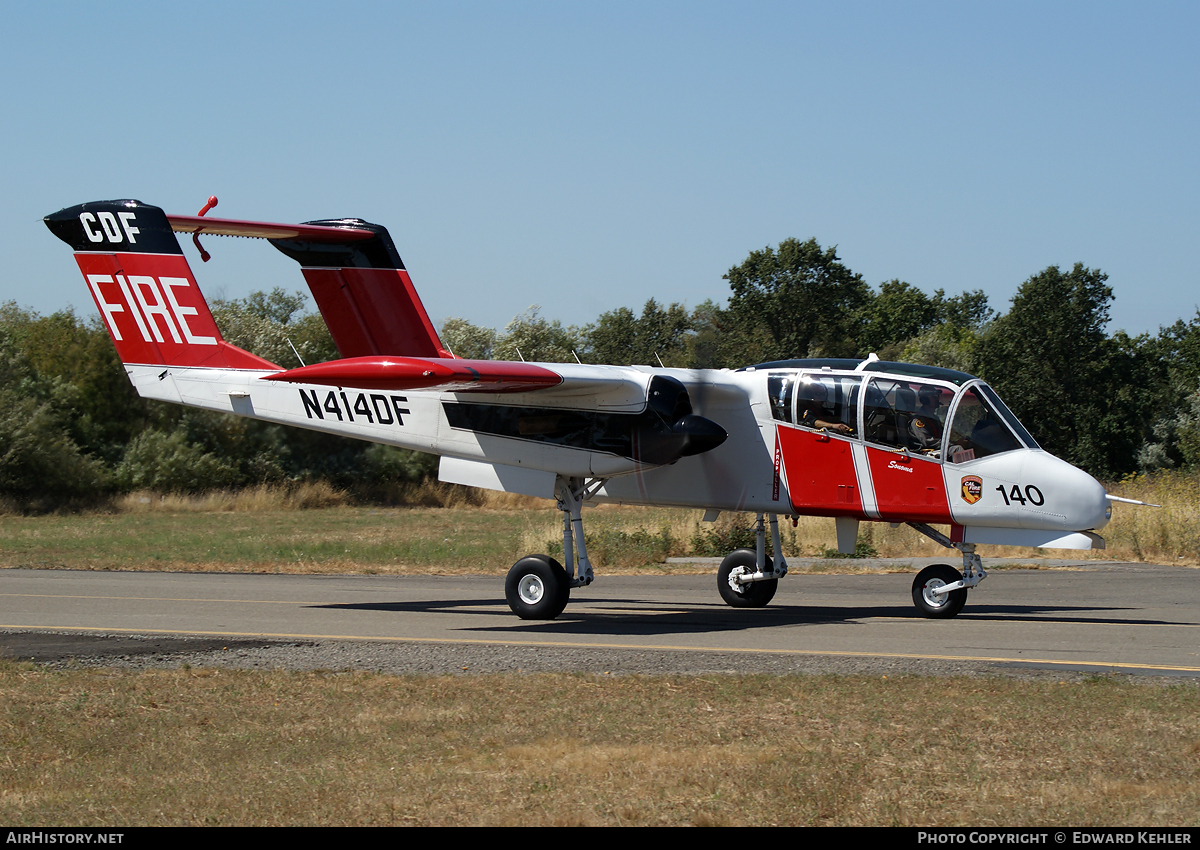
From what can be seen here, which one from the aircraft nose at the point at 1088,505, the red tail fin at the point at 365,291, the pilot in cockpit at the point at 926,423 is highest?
the red tail fin at the point at 365,291

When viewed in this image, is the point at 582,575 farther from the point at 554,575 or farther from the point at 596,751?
the point at 596,751

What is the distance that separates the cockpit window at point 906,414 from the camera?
13172mm

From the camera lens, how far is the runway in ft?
36.0

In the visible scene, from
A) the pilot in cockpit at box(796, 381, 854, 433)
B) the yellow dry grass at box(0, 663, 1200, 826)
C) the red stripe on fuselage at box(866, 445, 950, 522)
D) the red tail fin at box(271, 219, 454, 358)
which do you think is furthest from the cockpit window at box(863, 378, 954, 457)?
the red tail fin at box(271, 219, 454, 358)

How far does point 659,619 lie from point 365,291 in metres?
7.43

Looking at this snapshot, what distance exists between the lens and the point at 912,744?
275 inches

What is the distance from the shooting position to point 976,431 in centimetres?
1314

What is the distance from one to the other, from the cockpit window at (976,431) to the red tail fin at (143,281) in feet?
31.5

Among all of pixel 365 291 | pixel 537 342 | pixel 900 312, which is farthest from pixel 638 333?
pixel 365 291

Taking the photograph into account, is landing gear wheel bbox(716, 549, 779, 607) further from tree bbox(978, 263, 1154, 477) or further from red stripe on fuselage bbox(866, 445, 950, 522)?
tree bbox(978, 263, 1154, 477)

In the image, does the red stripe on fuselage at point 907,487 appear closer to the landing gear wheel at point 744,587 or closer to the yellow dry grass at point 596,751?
the landing gear wheel at point 744,587

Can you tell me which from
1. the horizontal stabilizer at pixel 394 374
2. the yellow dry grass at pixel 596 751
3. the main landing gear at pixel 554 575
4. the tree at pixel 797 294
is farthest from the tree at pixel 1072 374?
the yellow dry grass at pixel 596 751

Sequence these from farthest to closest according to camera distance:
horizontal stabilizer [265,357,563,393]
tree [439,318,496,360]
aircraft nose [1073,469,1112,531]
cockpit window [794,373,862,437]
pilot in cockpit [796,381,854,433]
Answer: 1. tree [439,318,496,360]
2. pilot in cockpit [796,381,854,433]
3. cockpit window [794,373,862,437]
4. aircraft nose [1073,469,1112,531]
5. horizontal stabilizer [265,357,563,393]
